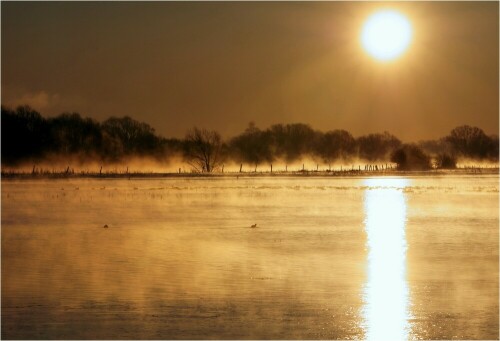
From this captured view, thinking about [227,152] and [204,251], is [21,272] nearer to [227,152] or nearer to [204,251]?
[204,251]

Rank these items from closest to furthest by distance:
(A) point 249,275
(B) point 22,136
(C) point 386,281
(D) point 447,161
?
(C) point 386,281
(A) point 249,275
(B) point 22,136
(D) point 447,161

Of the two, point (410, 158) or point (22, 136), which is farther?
point (410, 158)

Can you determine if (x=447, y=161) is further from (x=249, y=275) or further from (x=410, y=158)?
(x=249, y=275)

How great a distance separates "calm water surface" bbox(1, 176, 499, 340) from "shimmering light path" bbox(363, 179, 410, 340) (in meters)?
0.02

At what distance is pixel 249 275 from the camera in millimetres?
11539

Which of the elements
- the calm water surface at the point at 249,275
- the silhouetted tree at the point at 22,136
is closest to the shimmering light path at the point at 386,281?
the calm water surface at the point at 249,275

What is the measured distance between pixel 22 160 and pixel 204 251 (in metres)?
37.2

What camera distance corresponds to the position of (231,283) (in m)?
10.9

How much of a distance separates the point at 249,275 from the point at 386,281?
1.75 meters

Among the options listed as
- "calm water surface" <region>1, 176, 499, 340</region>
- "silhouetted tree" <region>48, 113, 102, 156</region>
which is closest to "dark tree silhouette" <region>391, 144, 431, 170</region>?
"silhouetted tree" <region>48, 113, 102, 156</region>

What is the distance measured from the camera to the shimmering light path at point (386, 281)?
28.5ft

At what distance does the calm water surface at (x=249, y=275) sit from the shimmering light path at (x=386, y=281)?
0.02m

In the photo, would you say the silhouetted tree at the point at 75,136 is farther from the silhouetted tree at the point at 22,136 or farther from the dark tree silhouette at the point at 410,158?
the dark tree silhouette at the point at 410,158

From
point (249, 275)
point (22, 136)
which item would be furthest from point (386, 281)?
point (22, 136)
